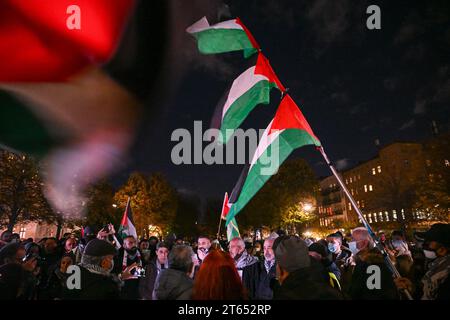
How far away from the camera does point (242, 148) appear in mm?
7070

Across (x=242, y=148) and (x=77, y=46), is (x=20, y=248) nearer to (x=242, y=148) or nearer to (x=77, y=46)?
(x=242, y=148)

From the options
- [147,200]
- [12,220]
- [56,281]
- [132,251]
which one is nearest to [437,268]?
[132,251]

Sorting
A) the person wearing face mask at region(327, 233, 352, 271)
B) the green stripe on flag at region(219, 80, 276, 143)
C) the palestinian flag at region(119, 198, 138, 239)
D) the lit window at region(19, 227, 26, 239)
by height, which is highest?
the green stripe on flag at region(219, 80, 276, 143)

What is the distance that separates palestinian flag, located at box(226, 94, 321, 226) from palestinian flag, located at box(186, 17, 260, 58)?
190 centimetres

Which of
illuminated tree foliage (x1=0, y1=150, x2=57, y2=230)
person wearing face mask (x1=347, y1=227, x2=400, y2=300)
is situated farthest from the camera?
illuminated tree foliage (x1=0, y1=150, x2=57, y2=230)

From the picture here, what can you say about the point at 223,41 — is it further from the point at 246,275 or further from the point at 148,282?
the point at 148,282

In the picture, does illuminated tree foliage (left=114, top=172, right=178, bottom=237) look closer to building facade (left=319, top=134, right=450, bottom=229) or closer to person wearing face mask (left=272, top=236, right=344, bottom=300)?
building facade (left=319, top=134, right=450, bottom=229)

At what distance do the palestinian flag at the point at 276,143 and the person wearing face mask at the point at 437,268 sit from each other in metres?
2.55

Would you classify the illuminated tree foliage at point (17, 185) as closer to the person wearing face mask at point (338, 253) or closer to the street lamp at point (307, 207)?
the person wearing face mask at point (338, 253)

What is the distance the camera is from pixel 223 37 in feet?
23.5

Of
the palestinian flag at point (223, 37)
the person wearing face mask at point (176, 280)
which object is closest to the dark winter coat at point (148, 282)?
the person wearing face mask at point (176, 280)

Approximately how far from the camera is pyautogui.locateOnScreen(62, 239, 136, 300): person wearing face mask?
11.0ft

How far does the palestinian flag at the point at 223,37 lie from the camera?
700cm

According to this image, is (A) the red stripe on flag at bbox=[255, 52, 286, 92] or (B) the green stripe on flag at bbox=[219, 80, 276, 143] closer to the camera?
(A) the red stripe on flag at bbox=[255, 52, 286, 92]
